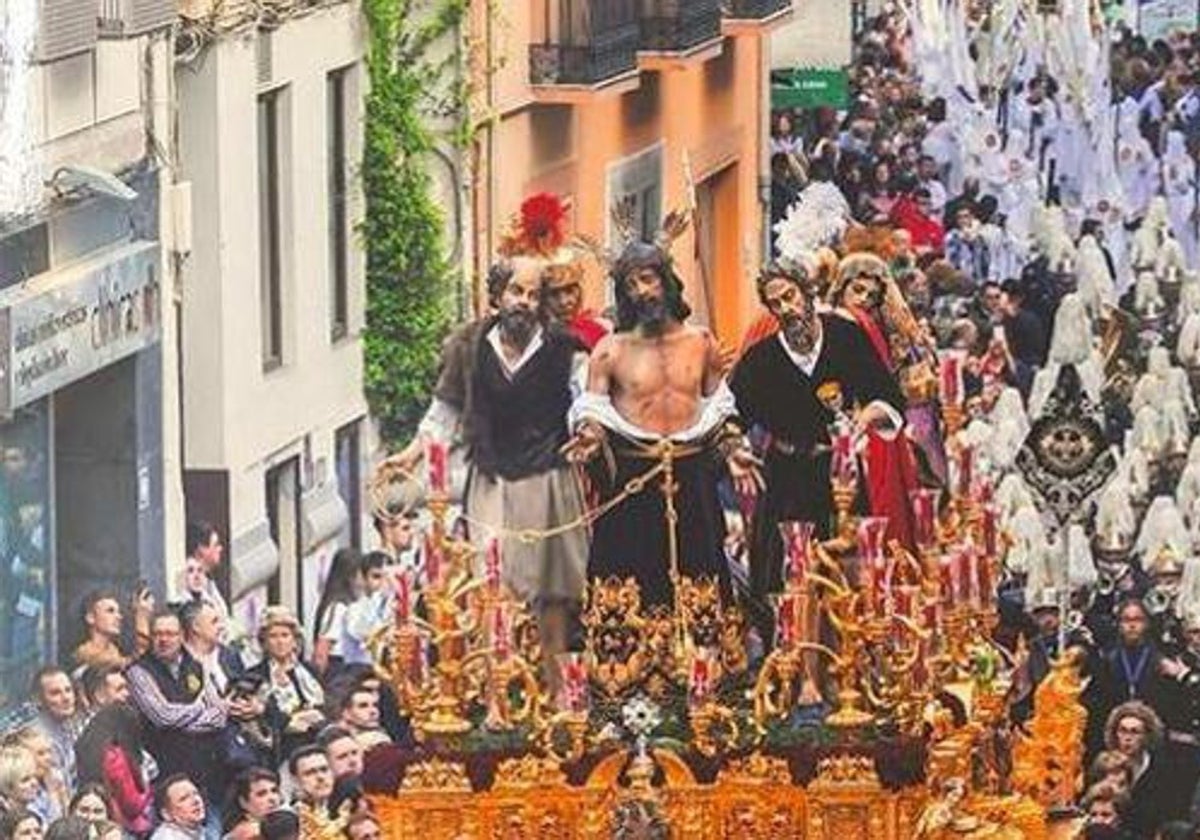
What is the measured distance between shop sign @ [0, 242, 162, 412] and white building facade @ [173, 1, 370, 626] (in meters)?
0.90

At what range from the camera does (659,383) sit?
76.4 ft

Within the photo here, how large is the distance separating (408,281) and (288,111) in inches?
68.0

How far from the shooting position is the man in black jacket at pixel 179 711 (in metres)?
27.1

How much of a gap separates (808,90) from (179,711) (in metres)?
26.1

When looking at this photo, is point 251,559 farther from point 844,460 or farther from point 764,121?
point 764,121

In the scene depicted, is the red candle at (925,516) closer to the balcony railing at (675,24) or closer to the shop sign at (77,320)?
the shop sign at (77,320)

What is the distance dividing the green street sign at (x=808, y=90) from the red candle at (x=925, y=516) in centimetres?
2852

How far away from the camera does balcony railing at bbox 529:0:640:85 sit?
42.0 m

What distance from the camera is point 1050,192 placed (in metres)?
50.3

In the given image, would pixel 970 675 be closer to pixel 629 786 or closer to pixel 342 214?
pixel 629 786

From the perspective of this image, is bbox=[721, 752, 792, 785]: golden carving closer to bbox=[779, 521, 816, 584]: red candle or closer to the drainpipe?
bbox=[779, 521, 816, 584]: red candle

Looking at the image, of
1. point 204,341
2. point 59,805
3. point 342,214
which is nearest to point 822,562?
point 59,805

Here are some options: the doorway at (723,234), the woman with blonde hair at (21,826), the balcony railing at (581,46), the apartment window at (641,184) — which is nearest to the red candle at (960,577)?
the woman with blonde hair at (21,826)

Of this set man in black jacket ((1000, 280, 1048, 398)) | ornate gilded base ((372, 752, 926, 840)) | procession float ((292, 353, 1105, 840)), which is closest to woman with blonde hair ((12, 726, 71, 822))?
procession float ((292, 353, 1105, 840))
